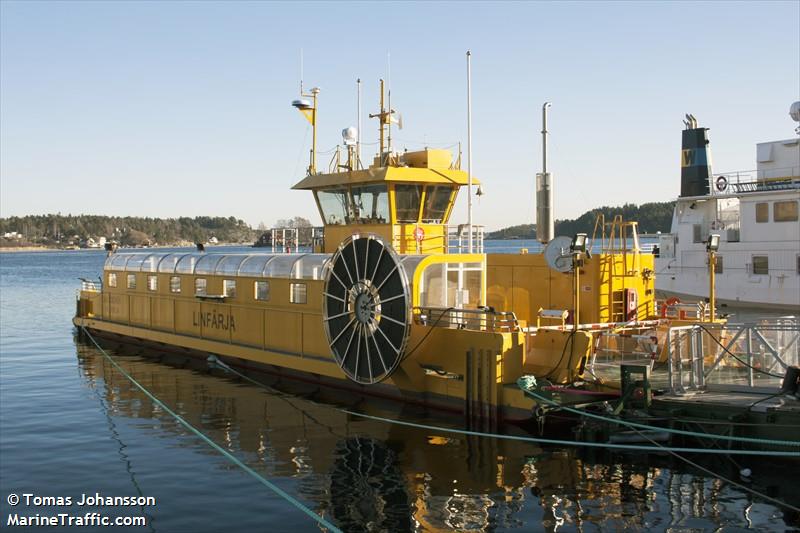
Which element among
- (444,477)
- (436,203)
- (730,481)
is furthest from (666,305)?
(444,477)

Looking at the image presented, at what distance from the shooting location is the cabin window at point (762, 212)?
4622cm

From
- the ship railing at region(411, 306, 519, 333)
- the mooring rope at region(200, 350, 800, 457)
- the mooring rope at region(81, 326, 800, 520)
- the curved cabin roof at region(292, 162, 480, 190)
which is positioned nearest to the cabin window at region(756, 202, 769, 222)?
the curved cabin roof at region(292, 162, 480, 190)

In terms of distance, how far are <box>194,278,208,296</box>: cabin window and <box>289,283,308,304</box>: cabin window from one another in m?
5.92

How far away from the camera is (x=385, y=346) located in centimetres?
1870

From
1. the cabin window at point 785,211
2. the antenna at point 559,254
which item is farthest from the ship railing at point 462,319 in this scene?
the cabin window at point 785,211

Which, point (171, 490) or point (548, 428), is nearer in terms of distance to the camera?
point (171, 490)

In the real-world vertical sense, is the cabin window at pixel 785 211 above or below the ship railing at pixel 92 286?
above

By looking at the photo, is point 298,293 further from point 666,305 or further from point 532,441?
point 666,305

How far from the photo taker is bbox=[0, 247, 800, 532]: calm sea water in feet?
40.9

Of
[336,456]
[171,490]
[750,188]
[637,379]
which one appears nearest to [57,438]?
[171,490]

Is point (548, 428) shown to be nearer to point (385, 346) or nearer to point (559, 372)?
point (559, 372)

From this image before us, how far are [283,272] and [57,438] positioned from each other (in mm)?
8289

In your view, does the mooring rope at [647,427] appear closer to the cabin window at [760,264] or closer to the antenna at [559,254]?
the antenna at [559,254]

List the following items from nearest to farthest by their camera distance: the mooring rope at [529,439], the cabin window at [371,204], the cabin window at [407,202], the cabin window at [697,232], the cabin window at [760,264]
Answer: the mooring rope at [529,439]
the cabin window at [407,202]
the cabin window at [371,204]
the cabin window at [760,264]
the cabin window at [697,232]
